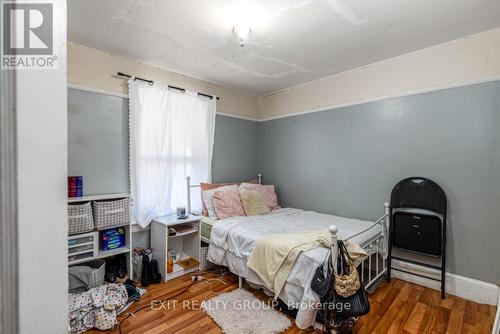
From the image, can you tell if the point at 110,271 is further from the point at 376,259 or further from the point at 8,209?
the point at 376,259

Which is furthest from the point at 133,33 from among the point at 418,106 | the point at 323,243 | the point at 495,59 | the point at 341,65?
the point at 495,59

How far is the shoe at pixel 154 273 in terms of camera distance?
2.62 m

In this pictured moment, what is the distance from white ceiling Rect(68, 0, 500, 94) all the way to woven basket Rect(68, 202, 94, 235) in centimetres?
164

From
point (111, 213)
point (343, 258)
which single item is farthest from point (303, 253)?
point (111, 213)

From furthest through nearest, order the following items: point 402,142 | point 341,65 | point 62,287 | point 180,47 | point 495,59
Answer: point 341,65 < point 402,142 < point 180,47 < point 495,59 < point 62,287

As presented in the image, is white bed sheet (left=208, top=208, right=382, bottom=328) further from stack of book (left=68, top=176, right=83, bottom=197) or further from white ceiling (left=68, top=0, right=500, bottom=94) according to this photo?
white ceiling (left=68, top=0, right=500, bottom=94)

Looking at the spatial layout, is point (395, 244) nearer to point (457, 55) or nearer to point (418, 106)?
point (418, 106)

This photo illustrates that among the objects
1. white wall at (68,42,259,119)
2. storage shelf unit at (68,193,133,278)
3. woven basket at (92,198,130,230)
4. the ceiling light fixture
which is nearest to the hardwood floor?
storage shelf unit at (68,193,133,278)

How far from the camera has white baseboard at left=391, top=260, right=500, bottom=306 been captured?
7.36 ft

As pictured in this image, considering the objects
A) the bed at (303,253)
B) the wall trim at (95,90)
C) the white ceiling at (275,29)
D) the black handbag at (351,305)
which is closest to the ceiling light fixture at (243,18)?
the white ceiling at (275,29)

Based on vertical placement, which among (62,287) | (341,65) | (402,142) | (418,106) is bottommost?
(62,287)

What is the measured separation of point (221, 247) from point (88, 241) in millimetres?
1307

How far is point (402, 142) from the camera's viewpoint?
8.97 ft

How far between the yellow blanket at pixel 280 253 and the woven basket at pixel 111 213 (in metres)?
1.40
